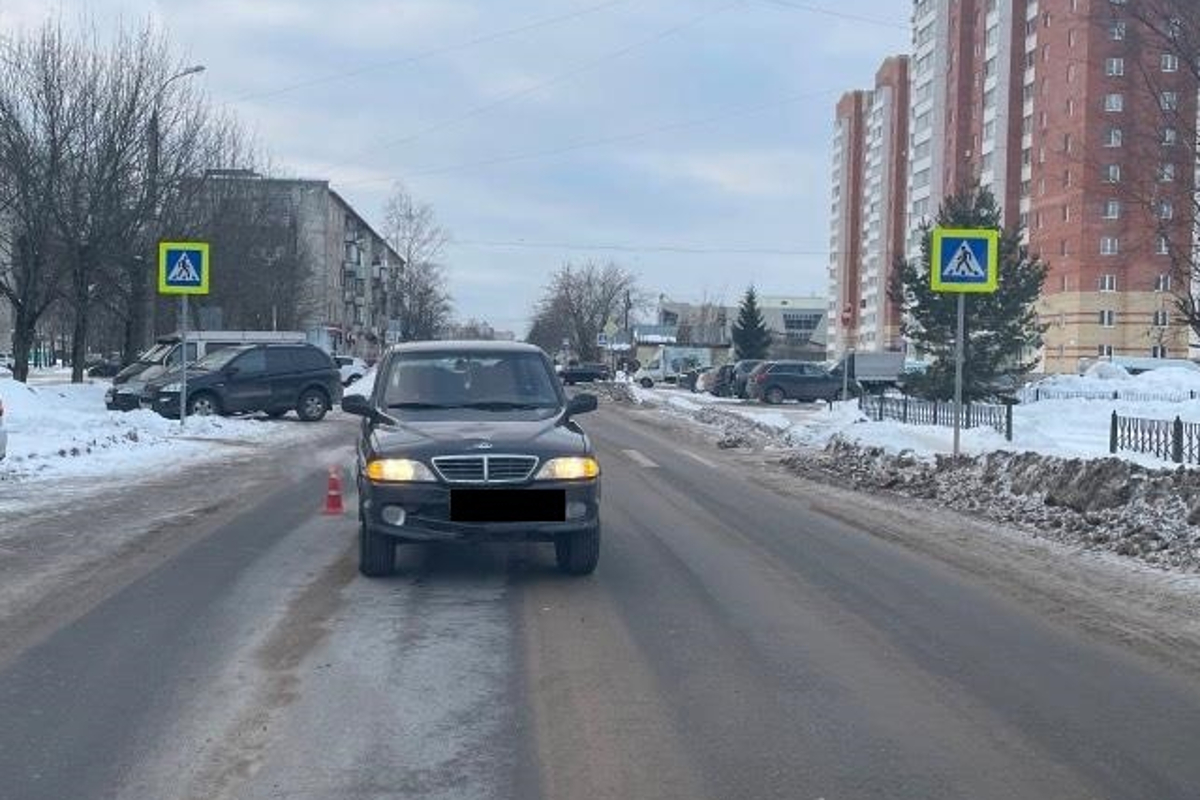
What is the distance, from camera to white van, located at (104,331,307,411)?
95.8ft

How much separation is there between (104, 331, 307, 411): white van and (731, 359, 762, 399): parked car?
Answer: 780 inches

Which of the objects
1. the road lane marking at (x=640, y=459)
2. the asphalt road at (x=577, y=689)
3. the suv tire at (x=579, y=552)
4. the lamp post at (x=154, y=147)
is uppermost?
the lamp post at (x=154, y=147)

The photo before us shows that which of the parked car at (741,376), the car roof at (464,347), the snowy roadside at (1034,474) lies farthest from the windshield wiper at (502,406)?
the parked car at (741,376)

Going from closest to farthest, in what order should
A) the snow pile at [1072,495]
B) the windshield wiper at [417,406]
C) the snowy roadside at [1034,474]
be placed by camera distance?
the windshield wiper at [417,406]
the snow pile at [1072,495]
the snowy roadside at [1034,474]

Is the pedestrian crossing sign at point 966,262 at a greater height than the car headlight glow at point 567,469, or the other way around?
the pedestrian crossing sign at point 966,262

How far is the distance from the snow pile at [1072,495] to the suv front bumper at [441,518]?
505cm

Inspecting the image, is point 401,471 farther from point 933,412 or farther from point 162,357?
point 162,357

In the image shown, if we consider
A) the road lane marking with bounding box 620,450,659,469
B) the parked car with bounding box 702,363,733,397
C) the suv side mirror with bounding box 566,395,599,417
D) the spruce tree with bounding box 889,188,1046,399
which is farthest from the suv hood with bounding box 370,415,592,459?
the parked car with bounding box 702,363,733,397

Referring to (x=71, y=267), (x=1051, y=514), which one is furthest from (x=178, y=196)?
(x=1051, y=514)

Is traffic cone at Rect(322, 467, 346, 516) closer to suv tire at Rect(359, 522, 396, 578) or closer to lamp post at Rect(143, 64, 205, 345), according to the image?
suv tire at Rect(359, 522, 396, 578)

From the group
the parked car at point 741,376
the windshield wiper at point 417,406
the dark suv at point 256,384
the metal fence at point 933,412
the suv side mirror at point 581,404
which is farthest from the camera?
the parked car at point 741,376

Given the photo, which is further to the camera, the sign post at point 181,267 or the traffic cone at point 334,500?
the sign post at point 181,267

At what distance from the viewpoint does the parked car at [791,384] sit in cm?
4672

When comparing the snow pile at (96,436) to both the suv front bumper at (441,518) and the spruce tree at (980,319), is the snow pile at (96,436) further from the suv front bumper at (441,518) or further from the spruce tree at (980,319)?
the spruce tree at (980,319)
